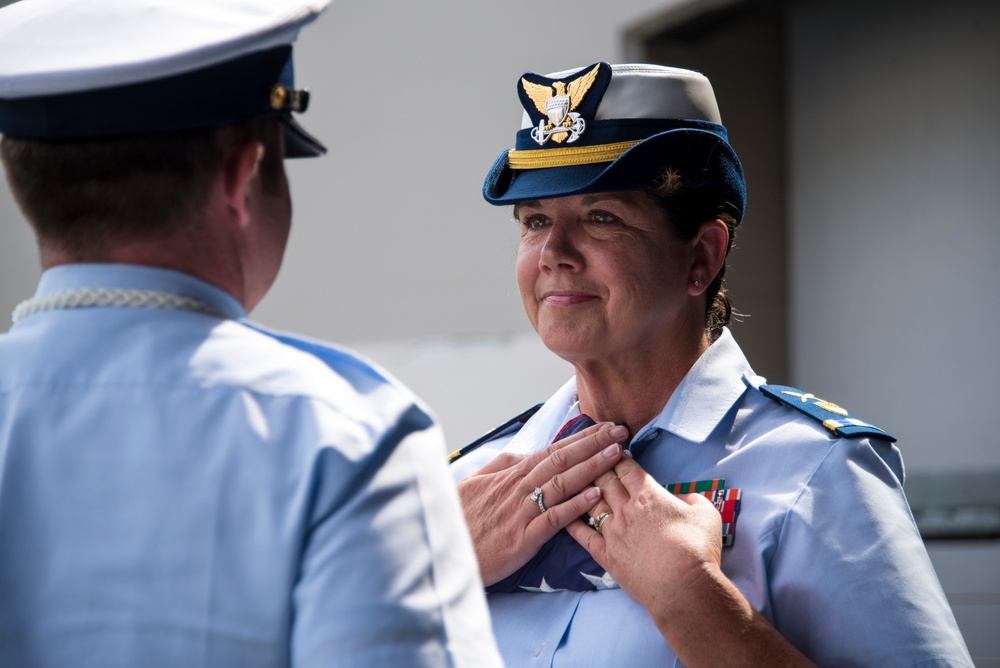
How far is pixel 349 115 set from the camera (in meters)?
6.23

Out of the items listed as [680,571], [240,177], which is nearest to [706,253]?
[680,571]

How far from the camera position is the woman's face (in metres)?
2.07

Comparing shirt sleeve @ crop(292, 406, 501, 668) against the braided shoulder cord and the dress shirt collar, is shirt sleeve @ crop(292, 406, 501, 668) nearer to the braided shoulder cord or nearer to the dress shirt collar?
the braided shoulder cord

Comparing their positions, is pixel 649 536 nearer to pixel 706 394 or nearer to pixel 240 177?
pixel 706 394

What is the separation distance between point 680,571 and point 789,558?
0.64 ft

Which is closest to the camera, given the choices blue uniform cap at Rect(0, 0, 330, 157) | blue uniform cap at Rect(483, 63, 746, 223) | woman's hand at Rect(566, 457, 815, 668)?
blue uniform cap at Rect(0, 0, 330, 157)

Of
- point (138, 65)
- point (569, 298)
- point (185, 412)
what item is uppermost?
point (138, 65)

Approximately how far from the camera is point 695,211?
212cm

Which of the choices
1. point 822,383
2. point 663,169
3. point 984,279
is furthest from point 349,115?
point 663,169

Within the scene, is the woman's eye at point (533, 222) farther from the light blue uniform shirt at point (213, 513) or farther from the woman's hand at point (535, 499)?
the light blue uniform shirt at point (213, 513)

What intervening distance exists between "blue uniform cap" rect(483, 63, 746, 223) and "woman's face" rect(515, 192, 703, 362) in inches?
2.1

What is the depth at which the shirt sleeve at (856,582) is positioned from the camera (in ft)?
5.69

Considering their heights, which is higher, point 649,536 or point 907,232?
point 649,536

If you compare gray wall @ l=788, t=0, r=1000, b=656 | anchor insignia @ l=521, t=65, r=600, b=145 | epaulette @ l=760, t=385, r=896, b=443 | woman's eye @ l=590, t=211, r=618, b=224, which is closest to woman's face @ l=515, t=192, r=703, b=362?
woman's eye @ l=590, t=211, r=618, b=224
